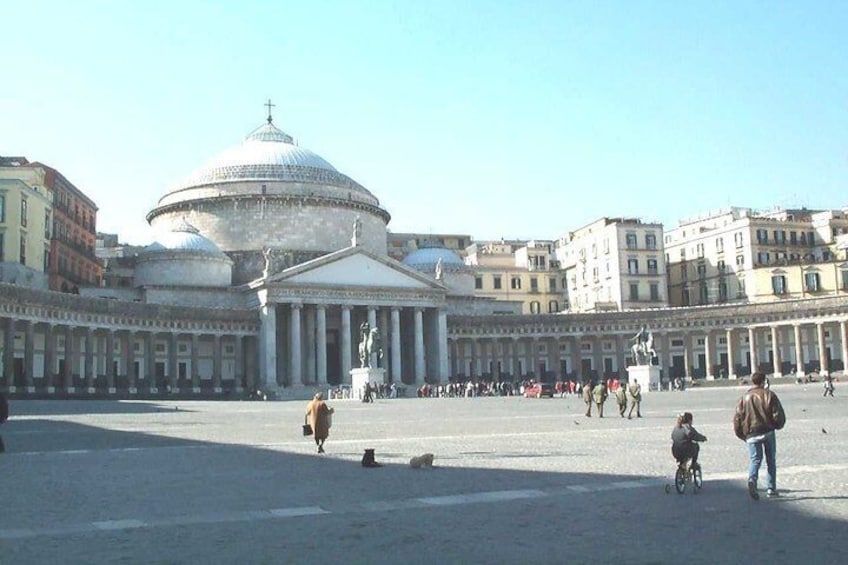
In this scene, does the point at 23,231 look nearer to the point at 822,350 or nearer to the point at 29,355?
the point at 29,355

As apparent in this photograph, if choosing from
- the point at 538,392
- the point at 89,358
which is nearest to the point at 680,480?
the point at 538,392

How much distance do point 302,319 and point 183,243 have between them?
12276 millimetres

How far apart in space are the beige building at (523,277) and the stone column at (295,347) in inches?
1363

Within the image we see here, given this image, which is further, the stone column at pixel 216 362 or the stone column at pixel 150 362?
the stone column at pixel 216 362

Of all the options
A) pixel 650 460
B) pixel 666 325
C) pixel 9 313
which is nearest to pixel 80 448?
pixel 650 460

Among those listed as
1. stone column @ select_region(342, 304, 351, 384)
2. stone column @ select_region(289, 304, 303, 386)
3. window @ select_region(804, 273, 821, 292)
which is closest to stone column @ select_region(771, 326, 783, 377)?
window @ select_region(804, 273, 821, 292)

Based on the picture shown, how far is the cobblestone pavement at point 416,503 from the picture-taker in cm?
973

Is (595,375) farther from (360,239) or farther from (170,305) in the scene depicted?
(170,305)

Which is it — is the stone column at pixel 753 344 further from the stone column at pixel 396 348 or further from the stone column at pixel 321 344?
the stone column at pixel 321 344

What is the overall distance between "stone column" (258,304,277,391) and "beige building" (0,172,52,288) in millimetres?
16362

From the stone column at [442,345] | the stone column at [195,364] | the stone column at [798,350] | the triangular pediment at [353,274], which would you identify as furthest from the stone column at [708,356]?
the stone column at [195,364]

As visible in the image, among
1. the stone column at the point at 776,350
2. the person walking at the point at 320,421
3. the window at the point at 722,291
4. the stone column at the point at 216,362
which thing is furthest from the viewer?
the window at the point at 722,291

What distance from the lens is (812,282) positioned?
93375 mm

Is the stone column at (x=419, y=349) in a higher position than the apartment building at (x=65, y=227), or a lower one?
lower
